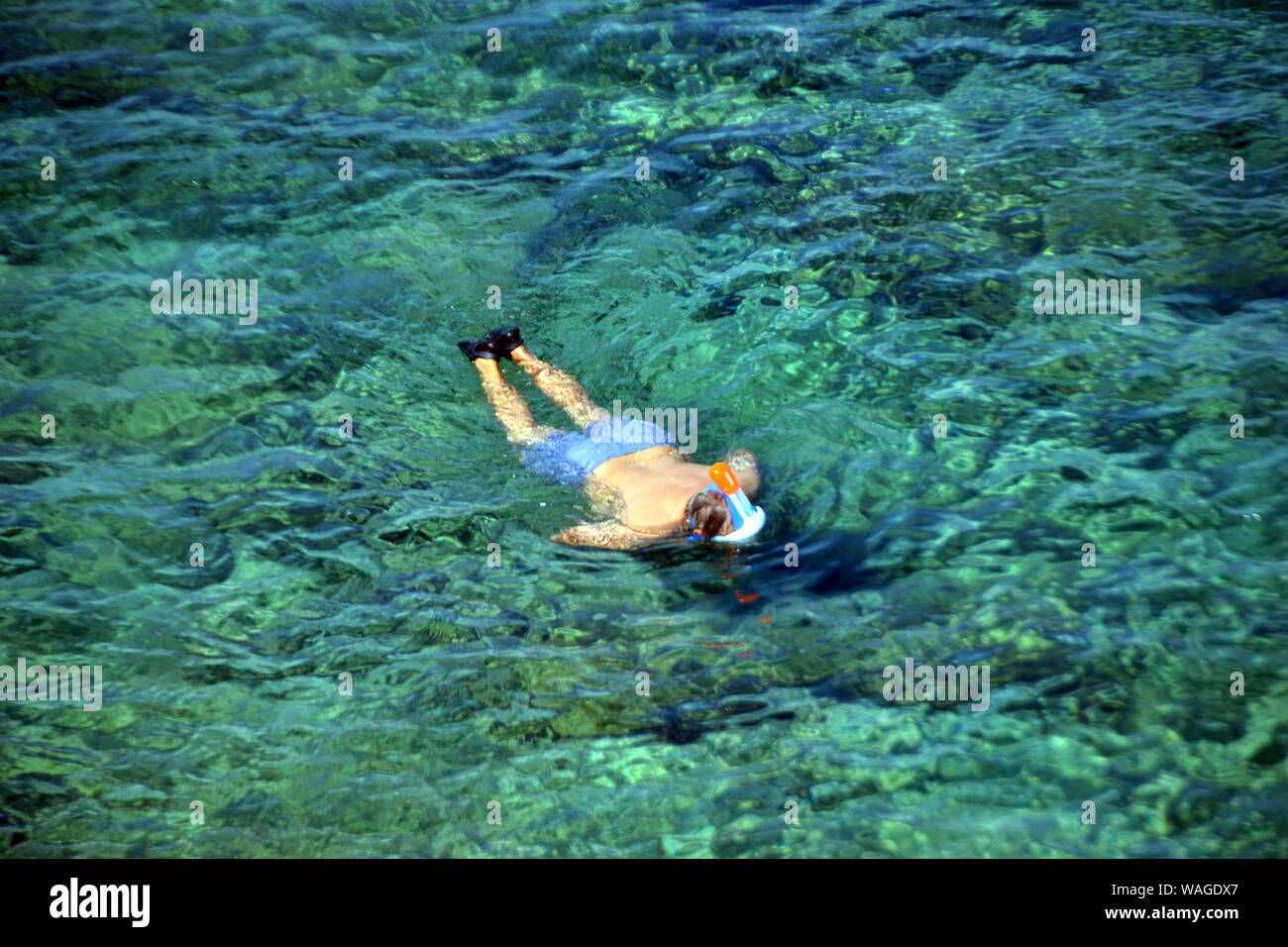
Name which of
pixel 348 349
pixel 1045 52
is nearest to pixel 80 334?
pixel 348 349

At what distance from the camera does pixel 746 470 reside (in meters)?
7.02

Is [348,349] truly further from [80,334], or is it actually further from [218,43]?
[218,43]

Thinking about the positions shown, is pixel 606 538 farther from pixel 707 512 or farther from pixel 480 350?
pixel 480 350

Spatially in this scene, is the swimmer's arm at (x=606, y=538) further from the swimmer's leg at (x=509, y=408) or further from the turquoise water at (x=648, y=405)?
the swimmer's leg at (x=509, y=408)

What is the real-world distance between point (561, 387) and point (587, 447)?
776mm

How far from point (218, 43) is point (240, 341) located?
17.1ft

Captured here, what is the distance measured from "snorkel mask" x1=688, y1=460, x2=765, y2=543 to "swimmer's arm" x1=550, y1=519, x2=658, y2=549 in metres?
0.34

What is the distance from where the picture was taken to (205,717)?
552 cm

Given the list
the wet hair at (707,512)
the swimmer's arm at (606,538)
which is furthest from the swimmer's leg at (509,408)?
the wet hair at (707,512)

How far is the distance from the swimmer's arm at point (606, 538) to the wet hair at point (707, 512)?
443mm

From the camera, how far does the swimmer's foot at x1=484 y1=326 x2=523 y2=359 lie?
7832mm

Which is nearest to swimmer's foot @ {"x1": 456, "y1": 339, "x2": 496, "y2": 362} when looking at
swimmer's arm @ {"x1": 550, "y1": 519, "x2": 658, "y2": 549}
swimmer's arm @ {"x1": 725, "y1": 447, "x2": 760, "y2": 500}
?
swimmer's arm @ {"x1": 550, "y1": 519, "x2": 658, "y2": 549}

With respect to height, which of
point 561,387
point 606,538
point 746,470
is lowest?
point 606,538

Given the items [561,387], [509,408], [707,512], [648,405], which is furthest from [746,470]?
[509,408]
